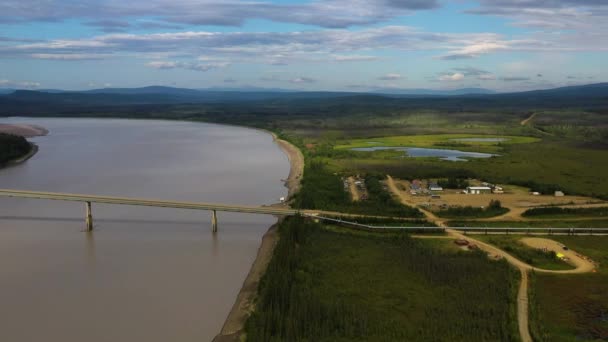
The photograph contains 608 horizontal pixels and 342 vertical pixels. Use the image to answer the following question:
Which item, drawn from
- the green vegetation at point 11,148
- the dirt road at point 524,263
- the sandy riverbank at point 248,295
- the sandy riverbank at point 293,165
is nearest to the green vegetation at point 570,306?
the dirt road at point 524,263

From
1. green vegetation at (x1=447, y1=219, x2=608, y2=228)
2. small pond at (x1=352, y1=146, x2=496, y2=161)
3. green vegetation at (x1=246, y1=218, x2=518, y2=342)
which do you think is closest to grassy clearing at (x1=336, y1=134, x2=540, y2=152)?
small pond at (x1=352, y1=146, x2=496, y2=161)

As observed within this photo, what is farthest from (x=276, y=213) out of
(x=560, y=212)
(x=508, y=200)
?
(x=560, y=212)

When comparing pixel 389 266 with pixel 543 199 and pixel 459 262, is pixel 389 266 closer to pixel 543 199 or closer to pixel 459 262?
pixel 459 262

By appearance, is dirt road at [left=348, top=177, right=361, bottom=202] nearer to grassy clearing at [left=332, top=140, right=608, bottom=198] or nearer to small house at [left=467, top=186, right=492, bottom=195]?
grassy clearing at [left=332, top=140, right=608, bottom=198]

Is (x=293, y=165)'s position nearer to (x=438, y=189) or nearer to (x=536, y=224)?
(x=438, y=189)

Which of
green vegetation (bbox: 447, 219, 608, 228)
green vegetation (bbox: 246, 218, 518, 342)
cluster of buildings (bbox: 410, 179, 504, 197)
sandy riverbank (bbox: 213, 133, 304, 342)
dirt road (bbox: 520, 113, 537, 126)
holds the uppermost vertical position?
dirt road (bbox: 520, 113, 537, 126)
